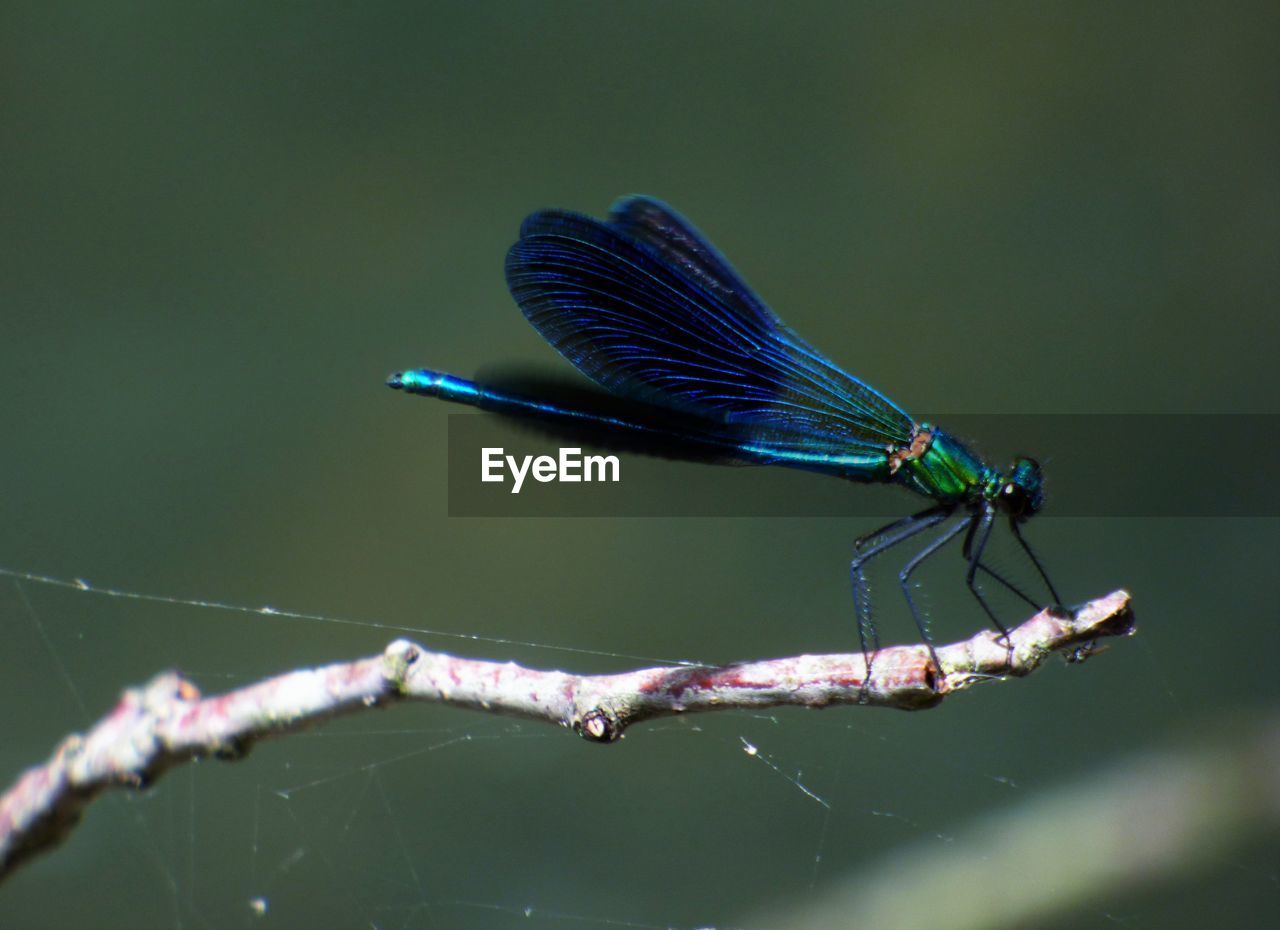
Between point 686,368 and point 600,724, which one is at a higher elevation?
point 686,368

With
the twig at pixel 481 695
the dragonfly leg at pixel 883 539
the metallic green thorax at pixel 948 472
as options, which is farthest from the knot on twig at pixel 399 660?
the metallic green thorax at pixel 948 472

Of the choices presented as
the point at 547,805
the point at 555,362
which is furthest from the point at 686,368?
the point at 547,805

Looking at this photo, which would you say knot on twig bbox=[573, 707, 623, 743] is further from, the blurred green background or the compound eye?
the blurred green background

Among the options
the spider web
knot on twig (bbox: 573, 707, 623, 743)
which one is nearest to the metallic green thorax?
knot on twig (bbox: 573, 707, 623, 743)

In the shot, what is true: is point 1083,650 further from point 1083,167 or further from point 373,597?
point 1083,167

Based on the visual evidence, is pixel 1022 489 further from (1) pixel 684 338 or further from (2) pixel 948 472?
(1) pixel 684 338

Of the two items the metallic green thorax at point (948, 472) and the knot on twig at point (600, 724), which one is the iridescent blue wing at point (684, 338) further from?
the knot on twig at point (600, 724)
